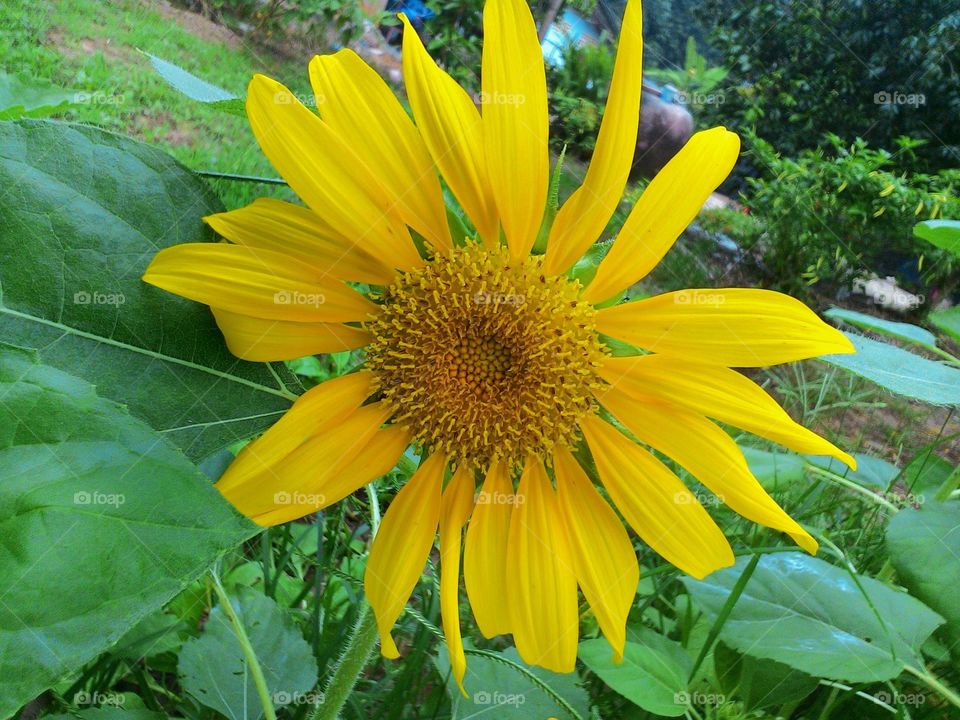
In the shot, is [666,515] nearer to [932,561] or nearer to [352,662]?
[352,662]

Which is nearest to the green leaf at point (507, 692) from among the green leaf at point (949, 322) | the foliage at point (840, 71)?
the green leaf at point (949, 322)

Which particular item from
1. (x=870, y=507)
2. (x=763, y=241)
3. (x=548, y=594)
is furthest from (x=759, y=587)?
(x=763, y=241)

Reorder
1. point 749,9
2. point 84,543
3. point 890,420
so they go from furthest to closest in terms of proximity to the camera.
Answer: point 749,9, point 890,420, point 84,543

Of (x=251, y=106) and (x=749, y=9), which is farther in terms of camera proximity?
(x=749, y=9)

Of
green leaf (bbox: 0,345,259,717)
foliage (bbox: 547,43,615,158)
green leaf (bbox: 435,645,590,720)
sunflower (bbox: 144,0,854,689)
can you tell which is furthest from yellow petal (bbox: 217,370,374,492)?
foliage (bbox: 547,43,615,158)

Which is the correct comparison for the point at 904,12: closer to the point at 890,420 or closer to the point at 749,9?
the point at 749,9

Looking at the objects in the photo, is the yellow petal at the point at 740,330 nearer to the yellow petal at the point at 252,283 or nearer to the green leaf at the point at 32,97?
the yellow petal at the point at 252,283

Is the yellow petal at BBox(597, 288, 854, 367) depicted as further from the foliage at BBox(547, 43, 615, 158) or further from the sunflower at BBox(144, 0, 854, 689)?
the foliage at BBox(547, 43, 615, 158)
